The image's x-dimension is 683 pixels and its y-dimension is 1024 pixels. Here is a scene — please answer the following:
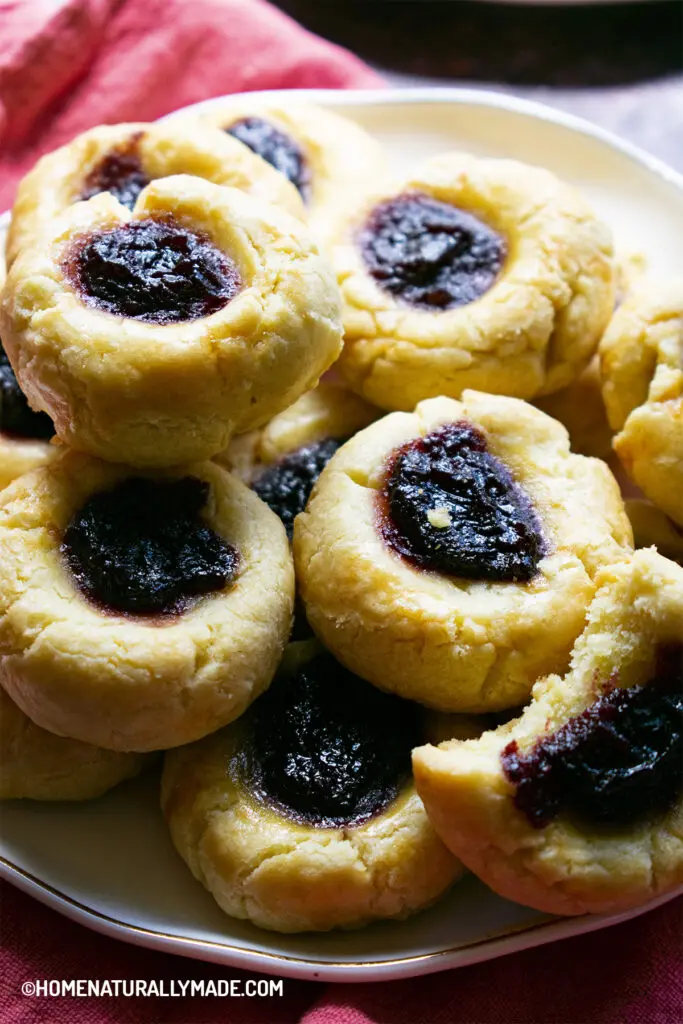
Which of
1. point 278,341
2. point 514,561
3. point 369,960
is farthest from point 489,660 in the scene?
point 278,341

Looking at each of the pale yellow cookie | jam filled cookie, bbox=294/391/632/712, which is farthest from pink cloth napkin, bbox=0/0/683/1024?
the pale yellow cookie

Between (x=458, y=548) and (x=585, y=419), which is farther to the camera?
(x=585, y=419)

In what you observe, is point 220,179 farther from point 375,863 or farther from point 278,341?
point 375,863

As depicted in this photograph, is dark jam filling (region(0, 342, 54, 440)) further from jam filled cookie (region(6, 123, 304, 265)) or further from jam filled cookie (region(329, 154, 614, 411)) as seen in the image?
jam filled cookie (region(329, 154, 614, 411))

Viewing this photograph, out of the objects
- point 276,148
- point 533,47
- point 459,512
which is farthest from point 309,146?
point 533,47

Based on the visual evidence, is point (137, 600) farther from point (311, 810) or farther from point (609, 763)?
point (609, 763)
